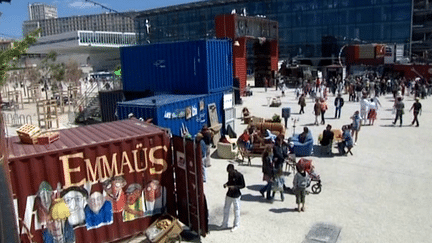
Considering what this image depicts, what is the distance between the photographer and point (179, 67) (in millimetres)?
17938

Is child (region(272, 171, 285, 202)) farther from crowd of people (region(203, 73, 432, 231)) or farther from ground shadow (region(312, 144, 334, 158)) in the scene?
ground shadow (region(312, 144, 334, 158))

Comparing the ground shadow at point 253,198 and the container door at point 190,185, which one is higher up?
the container door at point 190,185

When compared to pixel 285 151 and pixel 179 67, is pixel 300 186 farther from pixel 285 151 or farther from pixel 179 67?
pixel 179 67

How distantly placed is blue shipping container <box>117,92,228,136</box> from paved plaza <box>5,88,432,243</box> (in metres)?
1.91

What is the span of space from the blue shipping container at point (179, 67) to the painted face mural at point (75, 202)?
412 inches

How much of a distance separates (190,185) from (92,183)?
7.00 feet

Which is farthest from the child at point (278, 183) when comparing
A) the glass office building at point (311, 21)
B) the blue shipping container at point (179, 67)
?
the glass office building at point (311, 21)

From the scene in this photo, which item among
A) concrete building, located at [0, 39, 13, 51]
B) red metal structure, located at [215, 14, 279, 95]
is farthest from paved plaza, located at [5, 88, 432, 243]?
red metal structure, located at [215, 14, 279, 95]

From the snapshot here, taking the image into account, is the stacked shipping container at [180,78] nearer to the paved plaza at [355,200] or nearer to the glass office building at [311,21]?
the paved plaza at [355,200]

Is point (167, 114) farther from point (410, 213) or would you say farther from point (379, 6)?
point (379, 6)

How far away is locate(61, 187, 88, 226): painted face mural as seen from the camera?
7.79 metres

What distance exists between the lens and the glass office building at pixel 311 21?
60.9 m

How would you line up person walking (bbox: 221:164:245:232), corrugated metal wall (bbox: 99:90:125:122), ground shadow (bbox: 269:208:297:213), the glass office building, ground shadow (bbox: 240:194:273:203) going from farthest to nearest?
the glass office building, corrugated metal wall (bbox: 99:90:125:122), ground shadow (bbox: 240:194:273:203), ground shadow (bbox: 269:208:297:213), person walking (bbox: 221:164:245:232)

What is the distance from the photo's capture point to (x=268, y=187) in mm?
10555
